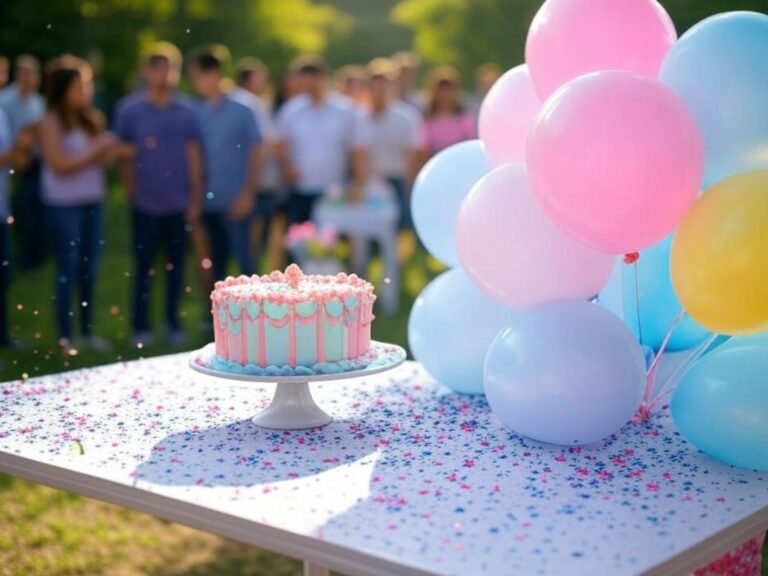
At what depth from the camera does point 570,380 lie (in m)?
2.27

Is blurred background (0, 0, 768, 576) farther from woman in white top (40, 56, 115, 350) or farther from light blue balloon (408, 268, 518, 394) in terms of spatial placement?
light blue balloon (408, 268, 518, 394)

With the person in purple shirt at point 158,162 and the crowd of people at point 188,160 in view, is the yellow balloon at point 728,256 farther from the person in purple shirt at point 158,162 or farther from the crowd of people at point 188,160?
the person in purple shirt at point 158,162

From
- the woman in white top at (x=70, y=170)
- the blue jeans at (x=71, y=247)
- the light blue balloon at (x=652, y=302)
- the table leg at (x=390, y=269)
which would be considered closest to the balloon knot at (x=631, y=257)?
the light blue balloon at (x=652, y=302)

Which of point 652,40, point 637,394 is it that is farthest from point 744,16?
point 637,394

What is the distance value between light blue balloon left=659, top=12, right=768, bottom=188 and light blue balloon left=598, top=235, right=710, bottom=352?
0.98 ft

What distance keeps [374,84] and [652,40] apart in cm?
476

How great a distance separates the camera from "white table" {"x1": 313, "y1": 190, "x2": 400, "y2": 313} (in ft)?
22.5

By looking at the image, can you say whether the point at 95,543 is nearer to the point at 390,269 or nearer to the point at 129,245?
the point at 390,269

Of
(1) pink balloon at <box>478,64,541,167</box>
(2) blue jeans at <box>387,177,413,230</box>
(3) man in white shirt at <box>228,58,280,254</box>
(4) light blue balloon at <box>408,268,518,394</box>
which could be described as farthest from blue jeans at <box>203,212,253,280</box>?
(1) pink balloon at <box>478,64,541,167</box>

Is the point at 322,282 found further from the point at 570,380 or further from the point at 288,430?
the point at 570,380

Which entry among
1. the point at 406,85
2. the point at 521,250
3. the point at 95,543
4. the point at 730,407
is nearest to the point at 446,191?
the point at 521,250

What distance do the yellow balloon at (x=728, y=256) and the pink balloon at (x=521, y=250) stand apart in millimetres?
272

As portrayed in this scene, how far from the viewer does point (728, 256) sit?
2.09m

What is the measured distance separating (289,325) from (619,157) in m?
0.82
